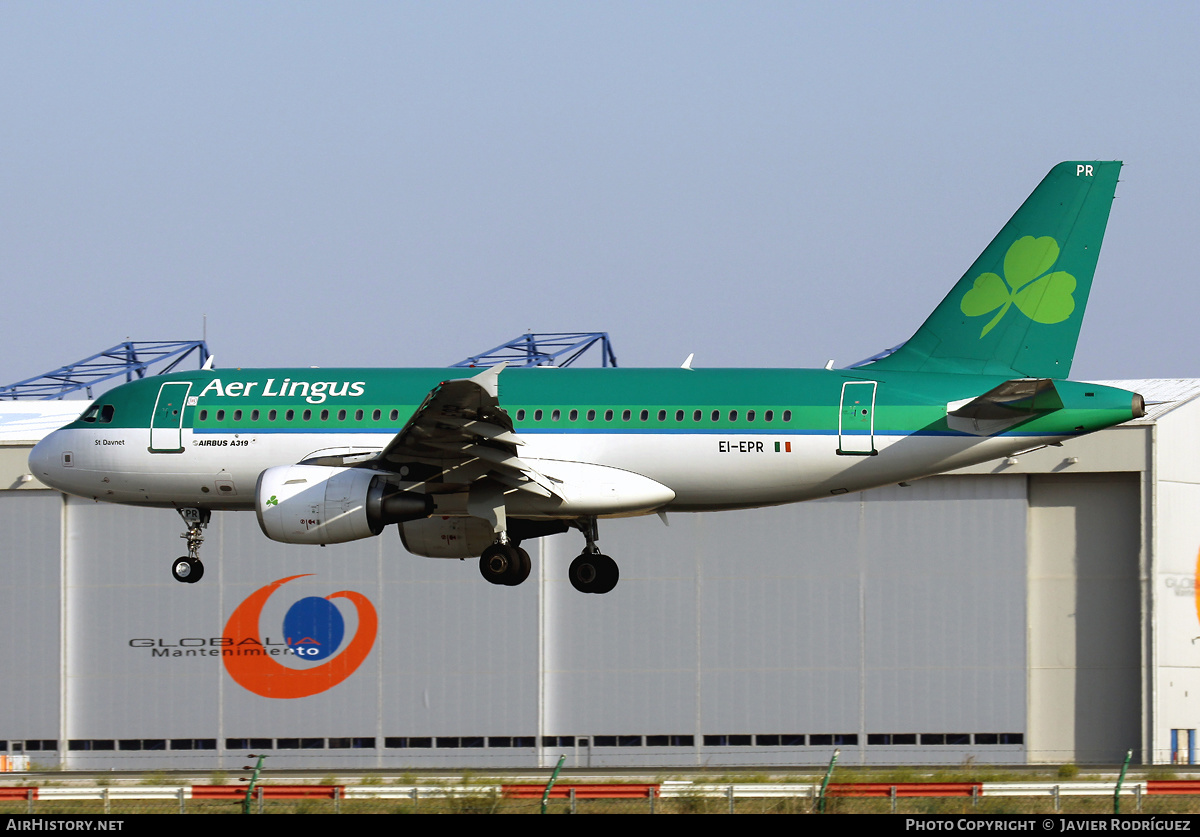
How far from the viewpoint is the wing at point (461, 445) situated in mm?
34438

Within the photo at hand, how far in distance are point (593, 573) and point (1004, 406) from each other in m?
10.6

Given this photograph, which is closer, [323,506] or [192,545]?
[323,506]

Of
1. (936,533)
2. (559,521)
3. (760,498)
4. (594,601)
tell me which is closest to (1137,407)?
(760,498)

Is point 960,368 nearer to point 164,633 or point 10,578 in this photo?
point 164,633

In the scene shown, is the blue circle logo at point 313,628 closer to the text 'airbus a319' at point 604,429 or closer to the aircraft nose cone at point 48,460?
the aircraft nose cone at point 48,460

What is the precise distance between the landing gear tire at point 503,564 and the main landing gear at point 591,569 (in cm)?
196

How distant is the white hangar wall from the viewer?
56.7 m

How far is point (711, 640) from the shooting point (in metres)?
57.3

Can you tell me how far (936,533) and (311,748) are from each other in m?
23.7

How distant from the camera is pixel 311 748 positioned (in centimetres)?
5884

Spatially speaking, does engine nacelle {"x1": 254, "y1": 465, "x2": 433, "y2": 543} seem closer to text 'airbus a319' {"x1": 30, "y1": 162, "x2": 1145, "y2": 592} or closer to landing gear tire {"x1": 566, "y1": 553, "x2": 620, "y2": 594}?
text 'airbus a319' {"x1": 30, "y1": 162, "x2": 1145, "y2": 592}

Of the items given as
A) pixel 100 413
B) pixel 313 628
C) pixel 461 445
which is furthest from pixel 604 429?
pixel 313 628

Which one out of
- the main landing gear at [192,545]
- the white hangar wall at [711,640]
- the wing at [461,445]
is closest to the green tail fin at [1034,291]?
the wing at [461,445]

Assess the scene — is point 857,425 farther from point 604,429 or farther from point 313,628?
point 313,628
